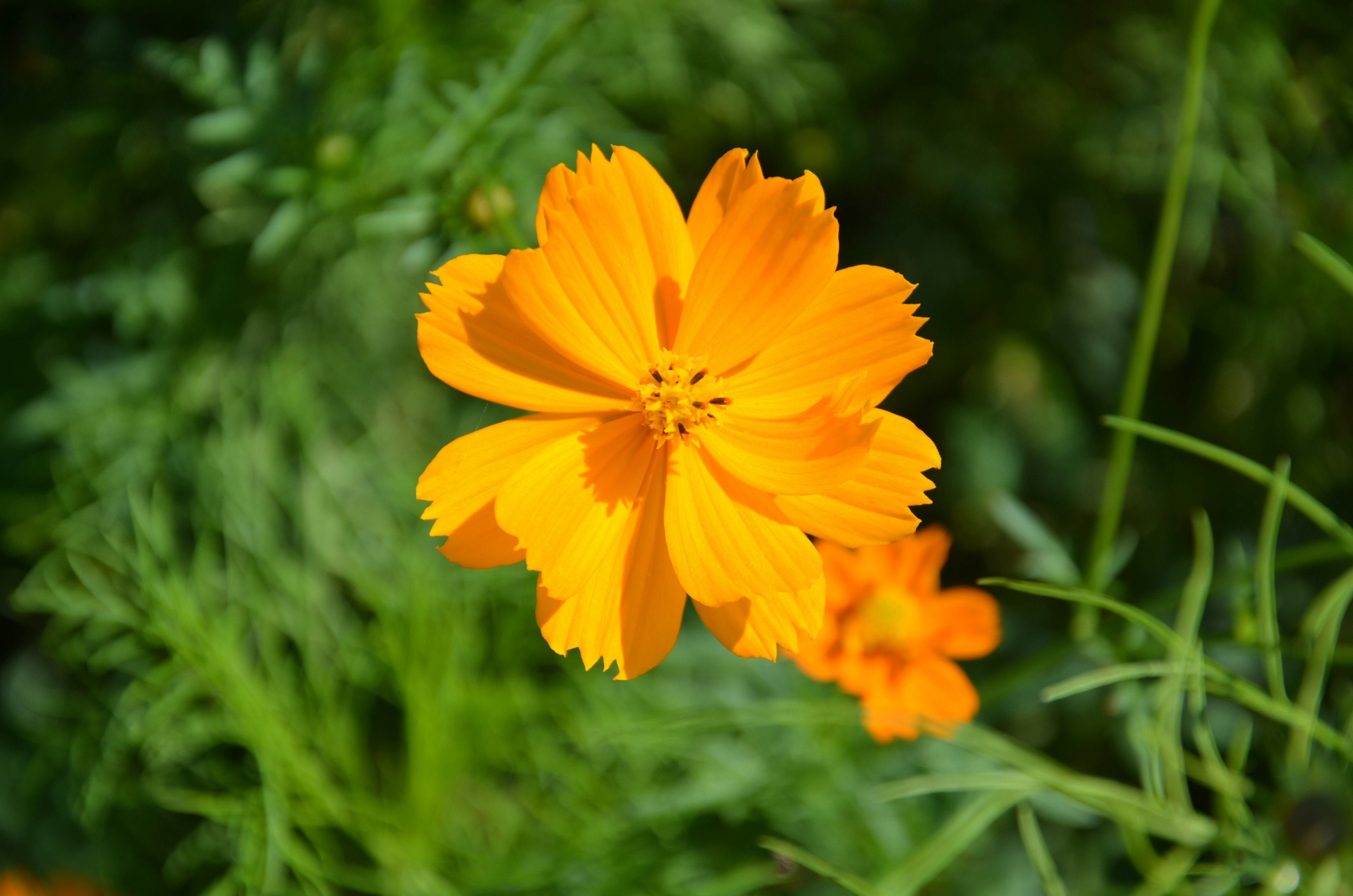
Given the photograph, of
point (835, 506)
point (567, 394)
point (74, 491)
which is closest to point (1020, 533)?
point (835, 506)

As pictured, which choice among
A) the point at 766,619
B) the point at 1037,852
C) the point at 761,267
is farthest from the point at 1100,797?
the point at 761,267

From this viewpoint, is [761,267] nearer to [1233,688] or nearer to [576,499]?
[576,499]

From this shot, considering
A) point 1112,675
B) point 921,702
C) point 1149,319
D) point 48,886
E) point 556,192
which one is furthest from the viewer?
point 48,886

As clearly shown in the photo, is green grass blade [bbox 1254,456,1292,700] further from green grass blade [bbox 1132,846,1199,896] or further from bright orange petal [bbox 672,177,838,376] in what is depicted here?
bright orange petal [bbox 672,177,838,376]

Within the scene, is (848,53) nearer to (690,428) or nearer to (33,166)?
(690,428)

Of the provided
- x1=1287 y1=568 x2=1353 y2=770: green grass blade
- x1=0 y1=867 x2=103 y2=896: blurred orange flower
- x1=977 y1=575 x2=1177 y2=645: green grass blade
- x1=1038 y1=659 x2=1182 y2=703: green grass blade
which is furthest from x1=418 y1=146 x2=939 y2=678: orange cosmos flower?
x1=0 y1=867 x2=103 y2=896: blurred orange flower

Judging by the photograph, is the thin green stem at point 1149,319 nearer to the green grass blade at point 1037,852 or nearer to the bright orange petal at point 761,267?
the green grass blade at point 1037,852
